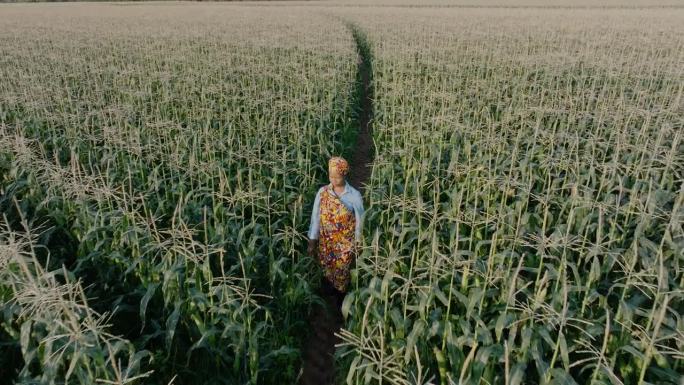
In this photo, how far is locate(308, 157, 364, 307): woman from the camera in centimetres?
493

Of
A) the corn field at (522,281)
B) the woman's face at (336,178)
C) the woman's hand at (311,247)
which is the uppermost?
the woman's face at (336,178)

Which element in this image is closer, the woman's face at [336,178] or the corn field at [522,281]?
the corn field at [522,281]

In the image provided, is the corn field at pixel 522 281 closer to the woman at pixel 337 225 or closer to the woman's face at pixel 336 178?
the woman at pixel 337 225

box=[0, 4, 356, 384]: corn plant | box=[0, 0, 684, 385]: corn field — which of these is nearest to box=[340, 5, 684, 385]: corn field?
box=[0, 0, 684, 385]: corn field

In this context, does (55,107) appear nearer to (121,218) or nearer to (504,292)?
(121,218)

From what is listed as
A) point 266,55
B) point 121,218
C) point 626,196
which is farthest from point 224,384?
point 266,55

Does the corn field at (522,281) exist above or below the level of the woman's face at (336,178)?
below

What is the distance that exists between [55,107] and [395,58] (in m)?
9.95

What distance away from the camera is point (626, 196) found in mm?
6383

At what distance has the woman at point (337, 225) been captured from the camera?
493cm

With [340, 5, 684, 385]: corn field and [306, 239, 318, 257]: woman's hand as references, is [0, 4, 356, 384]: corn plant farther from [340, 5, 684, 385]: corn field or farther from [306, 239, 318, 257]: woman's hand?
[340, 5, 684, 385]: corn field

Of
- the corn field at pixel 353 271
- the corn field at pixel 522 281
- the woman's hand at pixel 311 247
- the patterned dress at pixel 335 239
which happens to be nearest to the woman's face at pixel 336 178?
the patterned dress at pixel 335 239

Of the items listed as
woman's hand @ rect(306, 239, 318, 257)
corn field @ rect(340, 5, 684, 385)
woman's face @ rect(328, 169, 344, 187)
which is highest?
woman's face @ rect(328, 169, 344, 187)

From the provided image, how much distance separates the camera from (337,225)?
5035mm
